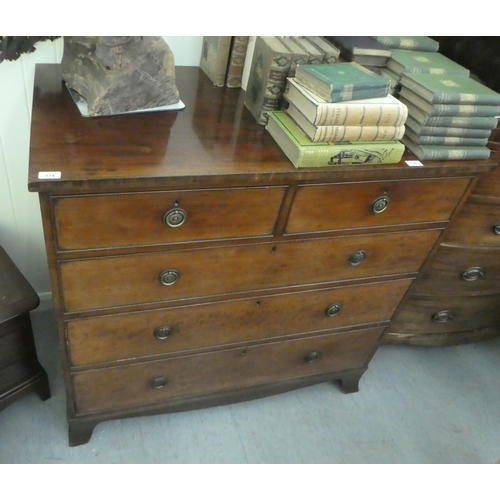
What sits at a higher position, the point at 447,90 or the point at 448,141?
the point at 447,90

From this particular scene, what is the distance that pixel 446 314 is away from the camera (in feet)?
5.98

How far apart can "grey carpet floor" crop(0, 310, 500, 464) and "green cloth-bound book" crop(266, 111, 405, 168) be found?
1064 millimetres

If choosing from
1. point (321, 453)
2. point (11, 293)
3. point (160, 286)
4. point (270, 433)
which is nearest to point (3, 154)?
point (11, 293)

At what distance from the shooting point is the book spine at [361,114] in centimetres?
95

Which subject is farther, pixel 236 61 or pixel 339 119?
pixel 236 61

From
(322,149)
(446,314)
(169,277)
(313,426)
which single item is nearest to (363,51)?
(322,149)

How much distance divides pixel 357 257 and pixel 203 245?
1.51ft

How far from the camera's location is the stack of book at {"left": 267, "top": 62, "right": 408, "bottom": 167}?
0.96 meters

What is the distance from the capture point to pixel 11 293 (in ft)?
4.37

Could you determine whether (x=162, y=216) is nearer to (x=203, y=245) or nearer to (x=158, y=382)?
(x=203, y=245)

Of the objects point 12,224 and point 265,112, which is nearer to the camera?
point 265,112

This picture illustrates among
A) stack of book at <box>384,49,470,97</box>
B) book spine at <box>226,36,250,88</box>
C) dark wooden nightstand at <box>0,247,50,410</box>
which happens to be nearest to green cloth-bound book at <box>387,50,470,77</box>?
stack of book at <box>384,49,470,97</box>

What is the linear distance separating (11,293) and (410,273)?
122 cm
